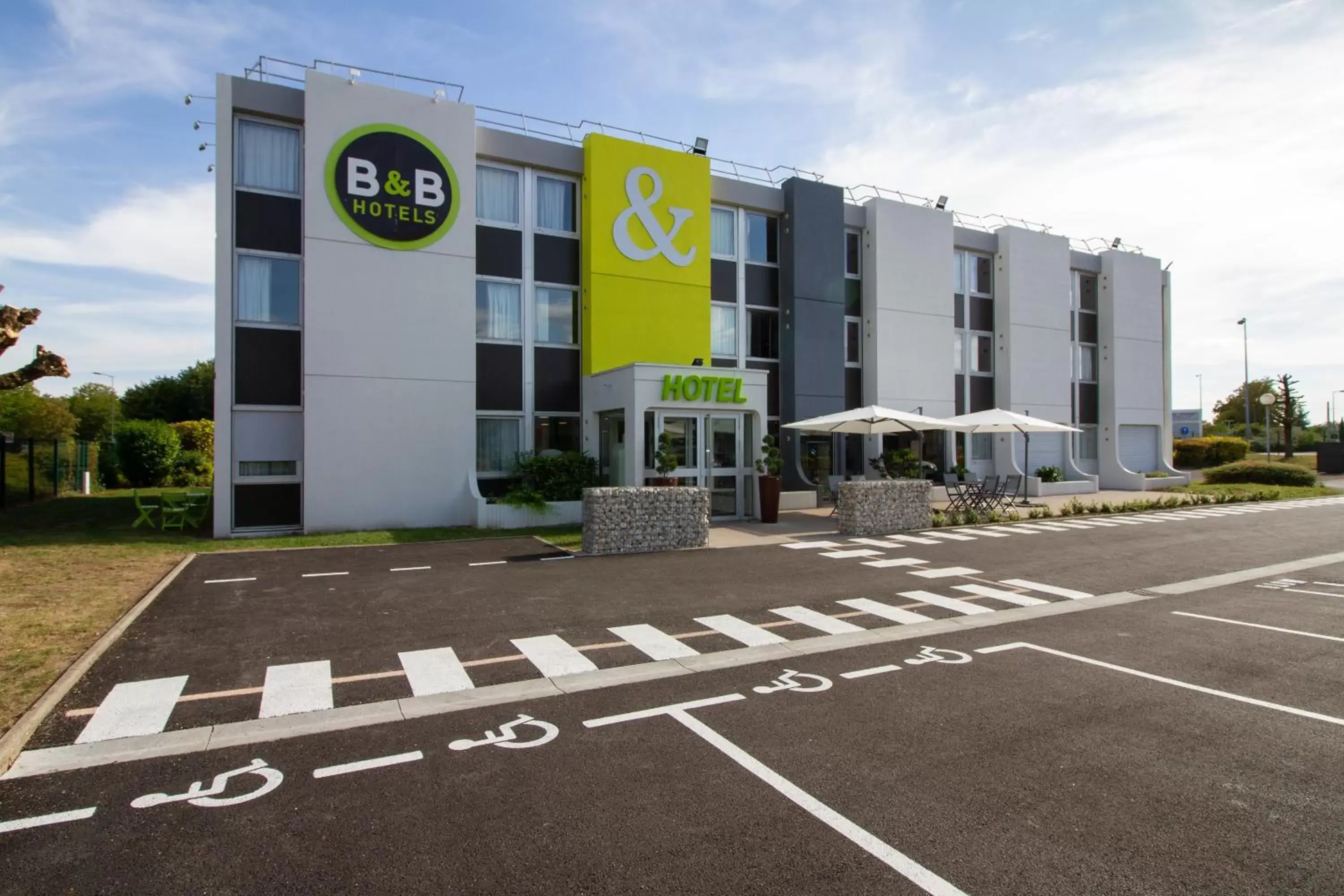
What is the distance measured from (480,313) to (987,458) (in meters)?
18.8

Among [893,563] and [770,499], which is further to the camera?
[770,499]

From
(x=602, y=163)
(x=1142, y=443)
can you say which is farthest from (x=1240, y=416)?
(x=602, y=163)

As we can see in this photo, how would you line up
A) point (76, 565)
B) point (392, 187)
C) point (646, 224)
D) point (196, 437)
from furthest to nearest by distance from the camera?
point (196, 437) → point (646, 224) → point (392, 187) → point (76, 565)

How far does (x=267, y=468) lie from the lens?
16.0 m

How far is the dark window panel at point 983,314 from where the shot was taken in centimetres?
2636

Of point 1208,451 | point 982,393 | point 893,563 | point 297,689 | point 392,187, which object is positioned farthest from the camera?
point 1208,451

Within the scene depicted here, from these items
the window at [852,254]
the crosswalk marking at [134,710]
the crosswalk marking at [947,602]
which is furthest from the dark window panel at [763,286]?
the crosswalk marking at [134,710]

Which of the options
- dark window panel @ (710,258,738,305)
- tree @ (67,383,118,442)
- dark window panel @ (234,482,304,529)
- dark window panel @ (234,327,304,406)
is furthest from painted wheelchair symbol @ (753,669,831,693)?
tree @ (67,383,118,442)

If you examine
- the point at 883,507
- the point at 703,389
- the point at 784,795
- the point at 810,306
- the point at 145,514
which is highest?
the point at 810,306

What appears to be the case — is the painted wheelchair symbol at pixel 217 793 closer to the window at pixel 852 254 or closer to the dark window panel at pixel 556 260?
the dark window panel at pixel 556 260

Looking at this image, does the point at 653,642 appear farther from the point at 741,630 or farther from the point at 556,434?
the point at 556,434

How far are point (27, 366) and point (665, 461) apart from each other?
37.8 feet

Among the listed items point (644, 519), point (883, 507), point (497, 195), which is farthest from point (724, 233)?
point (644, 519)

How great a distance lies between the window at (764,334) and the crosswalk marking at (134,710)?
696 inches
